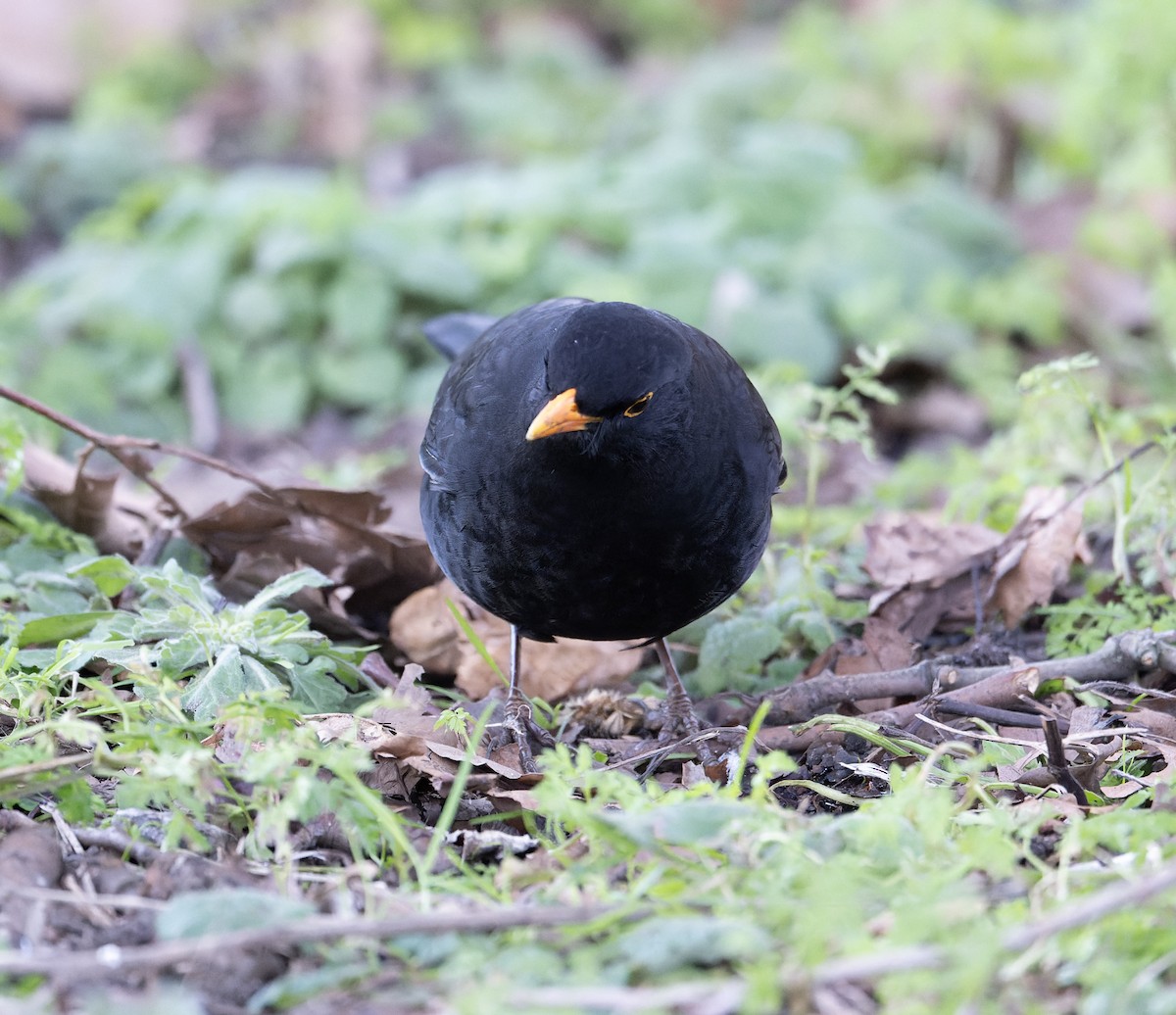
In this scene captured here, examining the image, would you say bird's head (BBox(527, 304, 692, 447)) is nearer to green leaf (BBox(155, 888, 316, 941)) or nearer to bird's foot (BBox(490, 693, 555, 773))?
bird's foot (BBox(490, 693, 555, 773))

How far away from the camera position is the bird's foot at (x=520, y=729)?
3.90 m

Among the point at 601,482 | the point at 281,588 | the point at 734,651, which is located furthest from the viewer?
the point at 734,651

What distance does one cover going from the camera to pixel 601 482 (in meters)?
3.65

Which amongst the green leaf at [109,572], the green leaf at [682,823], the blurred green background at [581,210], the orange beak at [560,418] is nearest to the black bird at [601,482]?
the orange beak at [560,418]

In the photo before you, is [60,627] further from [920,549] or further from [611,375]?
[920,549]

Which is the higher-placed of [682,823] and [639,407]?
[639,407]

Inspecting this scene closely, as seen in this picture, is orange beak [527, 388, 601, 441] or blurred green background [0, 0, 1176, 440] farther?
blurred green background [0, 0, 1176, 440]

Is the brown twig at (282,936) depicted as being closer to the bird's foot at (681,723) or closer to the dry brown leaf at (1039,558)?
the bird's foot at (681,723)

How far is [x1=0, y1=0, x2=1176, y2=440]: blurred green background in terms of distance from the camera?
8.03 m

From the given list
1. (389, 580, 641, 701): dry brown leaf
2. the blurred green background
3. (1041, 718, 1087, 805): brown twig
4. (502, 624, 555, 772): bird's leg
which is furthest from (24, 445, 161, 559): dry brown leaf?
(1041, 718, 1087, 805): brown twig

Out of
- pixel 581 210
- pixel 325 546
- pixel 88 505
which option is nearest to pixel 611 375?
pixel 325 546

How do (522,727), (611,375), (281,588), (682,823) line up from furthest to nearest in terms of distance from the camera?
(522,727)
(281,588)
(611,375)
(682,823)

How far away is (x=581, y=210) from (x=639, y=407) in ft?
18.4

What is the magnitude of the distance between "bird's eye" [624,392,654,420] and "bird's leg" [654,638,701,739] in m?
0.98
